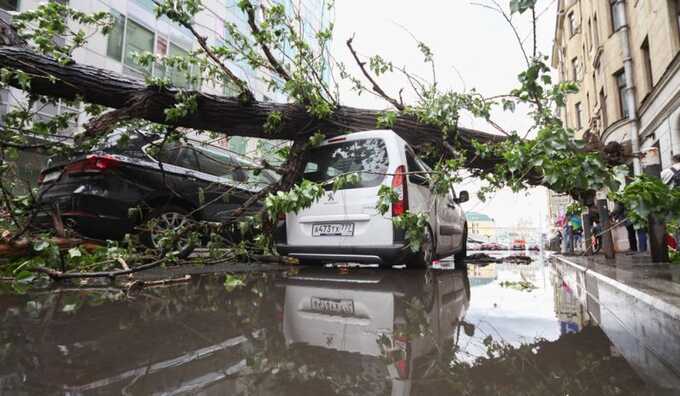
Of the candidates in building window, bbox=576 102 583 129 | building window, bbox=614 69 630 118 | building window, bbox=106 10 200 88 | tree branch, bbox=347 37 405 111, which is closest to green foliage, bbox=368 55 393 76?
tree branch, bbox=347 37 405 111

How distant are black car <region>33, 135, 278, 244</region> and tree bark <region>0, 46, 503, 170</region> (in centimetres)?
49

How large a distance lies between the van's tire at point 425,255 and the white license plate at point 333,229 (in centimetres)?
92

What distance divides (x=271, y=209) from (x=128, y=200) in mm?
2373

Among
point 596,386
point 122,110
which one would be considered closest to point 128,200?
Answer: point 122,110

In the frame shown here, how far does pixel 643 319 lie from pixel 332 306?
1747 mm

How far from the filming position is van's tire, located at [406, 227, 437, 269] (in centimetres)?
485

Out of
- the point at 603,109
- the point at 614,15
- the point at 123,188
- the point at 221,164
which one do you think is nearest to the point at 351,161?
the point at 221,164

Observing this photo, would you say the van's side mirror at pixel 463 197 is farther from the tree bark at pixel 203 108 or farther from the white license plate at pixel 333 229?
the white license plate at pixel 333 229

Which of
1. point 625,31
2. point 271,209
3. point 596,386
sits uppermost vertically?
point 625,31

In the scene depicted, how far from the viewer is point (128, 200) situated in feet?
15.3

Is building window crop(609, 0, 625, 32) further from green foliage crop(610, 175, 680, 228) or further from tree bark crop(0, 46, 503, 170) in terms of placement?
green foliage crop(610, 175, 680, 228)

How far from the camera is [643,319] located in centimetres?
210

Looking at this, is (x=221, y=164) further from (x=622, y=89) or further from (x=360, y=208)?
(x=622, y=89)

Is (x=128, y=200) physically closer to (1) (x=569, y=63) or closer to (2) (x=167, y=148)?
(2) (x=167, y=148)
